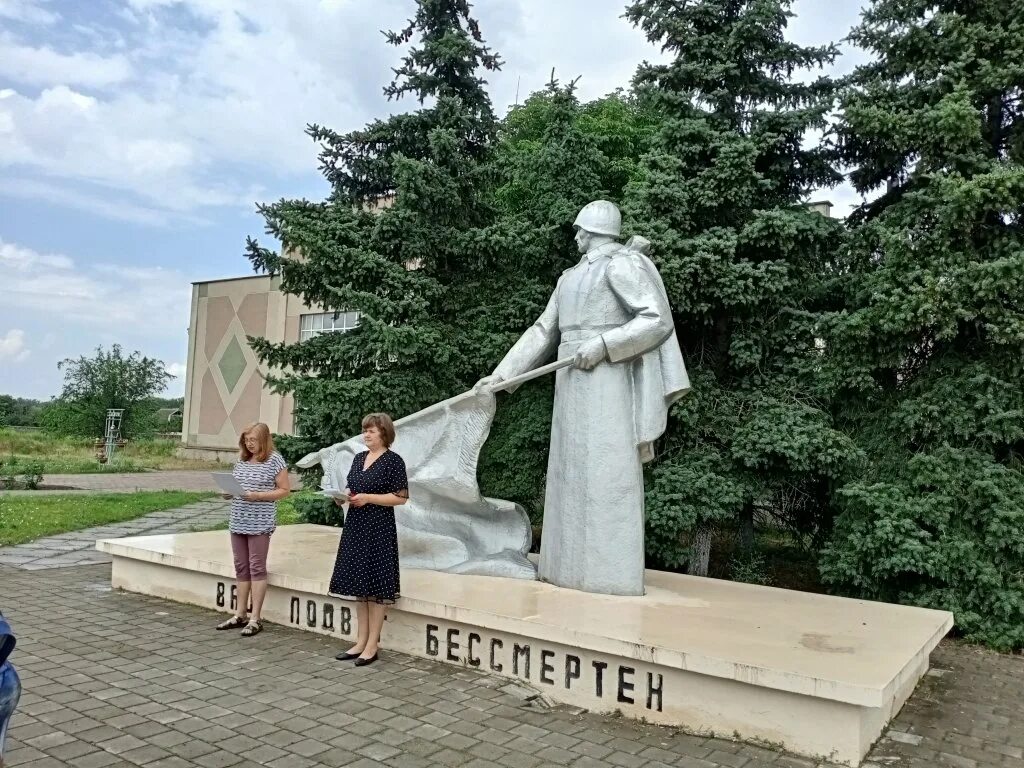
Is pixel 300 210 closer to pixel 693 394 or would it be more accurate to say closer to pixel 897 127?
pixel 693 394

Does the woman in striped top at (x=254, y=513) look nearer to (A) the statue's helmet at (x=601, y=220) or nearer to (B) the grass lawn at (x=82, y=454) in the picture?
(A) the statue's helmet at (x=601, y=220)

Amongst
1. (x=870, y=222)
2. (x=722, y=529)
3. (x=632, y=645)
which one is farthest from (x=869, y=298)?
(x=632, y=645)

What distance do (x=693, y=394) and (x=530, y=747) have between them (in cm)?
529

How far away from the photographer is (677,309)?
839 cm

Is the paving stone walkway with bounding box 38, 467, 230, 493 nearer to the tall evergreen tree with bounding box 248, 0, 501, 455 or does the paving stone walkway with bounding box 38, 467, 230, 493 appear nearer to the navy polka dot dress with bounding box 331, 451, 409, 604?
the tall evergreen tree with bounding box 248, 0, 501, 455

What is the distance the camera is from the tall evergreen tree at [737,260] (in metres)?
7.98

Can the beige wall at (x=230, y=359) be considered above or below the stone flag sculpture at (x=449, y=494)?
above

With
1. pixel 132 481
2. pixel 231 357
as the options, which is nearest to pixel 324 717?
pixel 132 481

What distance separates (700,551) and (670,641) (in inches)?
176

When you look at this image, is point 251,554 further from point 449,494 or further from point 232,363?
point 232,363

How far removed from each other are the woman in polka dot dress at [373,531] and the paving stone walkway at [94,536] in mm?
5238

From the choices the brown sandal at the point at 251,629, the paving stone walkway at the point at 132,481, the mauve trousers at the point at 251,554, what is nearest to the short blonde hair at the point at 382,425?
the mauve trousers at the point at 251,554

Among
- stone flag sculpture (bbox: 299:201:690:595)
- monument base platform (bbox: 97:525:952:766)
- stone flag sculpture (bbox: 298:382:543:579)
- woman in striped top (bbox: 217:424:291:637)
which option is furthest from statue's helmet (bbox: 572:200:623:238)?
woman in striped top (bbox: 217:424:291:637)

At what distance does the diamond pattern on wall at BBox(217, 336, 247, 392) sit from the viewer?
111 feet
